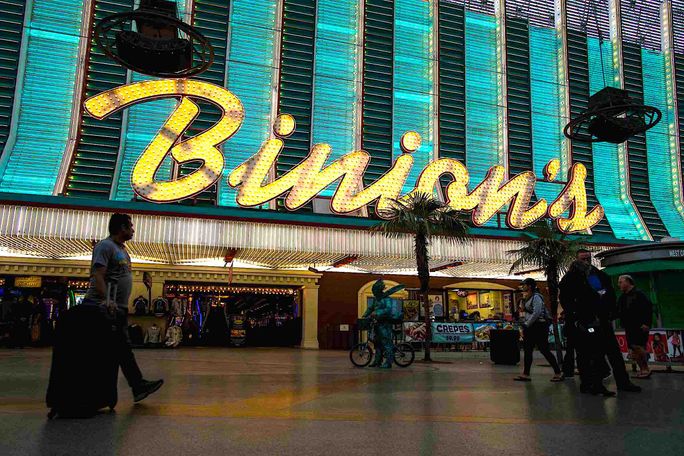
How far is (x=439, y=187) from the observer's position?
25094 mm

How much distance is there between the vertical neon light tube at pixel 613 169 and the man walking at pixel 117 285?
25915 millimetres

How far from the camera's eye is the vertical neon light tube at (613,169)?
89.3 feet

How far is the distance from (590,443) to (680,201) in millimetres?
29491

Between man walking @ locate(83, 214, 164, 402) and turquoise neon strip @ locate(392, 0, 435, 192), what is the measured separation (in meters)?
20.6

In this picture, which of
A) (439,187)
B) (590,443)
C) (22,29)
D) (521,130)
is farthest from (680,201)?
(22,29)

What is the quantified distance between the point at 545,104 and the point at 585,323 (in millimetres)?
23869

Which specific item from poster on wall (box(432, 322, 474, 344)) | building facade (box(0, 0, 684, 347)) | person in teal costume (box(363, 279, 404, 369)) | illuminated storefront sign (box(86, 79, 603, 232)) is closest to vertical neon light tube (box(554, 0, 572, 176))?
building facade (box(0, 0, 684, 347))

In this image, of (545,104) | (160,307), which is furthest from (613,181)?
(160,307)

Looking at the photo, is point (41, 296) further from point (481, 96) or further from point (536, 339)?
point (481, 96)

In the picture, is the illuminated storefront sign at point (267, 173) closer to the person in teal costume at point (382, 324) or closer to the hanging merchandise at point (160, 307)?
the person in teal costume at point (382, 324)

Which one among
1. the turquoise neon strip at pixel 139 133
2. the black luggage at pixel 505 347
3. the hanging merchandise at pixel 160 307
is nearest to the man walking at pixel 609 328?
the black luggage at pixel 505 347

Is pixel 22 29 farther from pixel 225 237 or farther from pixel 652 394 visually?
pixel 652 394

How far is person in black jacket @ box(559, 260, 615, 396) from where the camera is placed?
7.13 meters

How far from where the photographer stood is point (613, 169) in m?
28.7
